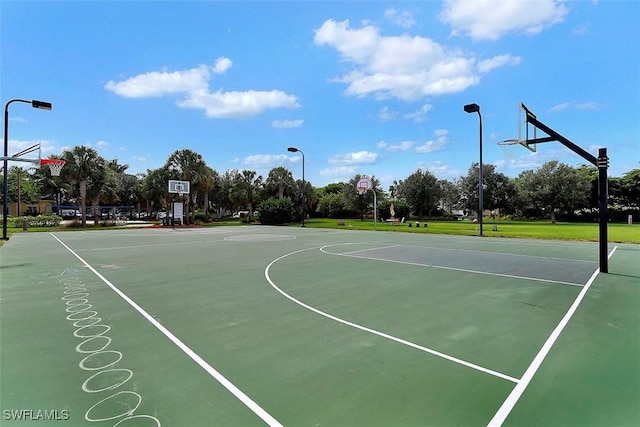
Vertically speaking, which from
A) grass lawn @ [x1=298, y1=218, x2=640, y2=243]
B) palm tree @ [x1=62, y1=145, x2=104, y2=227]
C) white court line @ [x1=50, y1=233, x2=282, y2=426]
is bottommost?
grass lawn @ [x1=298, y1=218, x2=640, y2=243]

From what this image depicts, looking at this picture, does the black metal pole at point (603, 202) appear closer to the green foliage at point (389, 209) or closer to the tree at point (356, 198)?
the green foliage at point (389, 209)

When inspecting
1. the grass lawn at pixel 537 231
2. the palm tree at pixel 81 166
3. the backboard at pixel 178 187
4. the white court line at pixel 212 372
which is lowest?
the grass lawn at pixel 537 231

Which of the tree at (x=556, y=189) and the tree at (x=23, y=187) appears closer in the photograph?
the tree at (x=556, y=189)

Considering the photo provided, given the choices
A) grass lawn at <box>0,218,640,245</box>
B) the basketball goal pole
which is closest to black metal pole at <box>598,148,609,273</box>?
the basketball goal pole

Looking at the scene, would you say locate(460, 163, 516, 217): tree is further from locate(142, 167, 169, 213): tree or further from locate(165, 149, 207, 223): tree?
locate(142, 167, 169, 213): tree

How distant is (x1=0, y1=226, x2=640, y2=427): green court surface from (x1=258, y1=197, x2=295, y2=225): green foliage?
32974mm

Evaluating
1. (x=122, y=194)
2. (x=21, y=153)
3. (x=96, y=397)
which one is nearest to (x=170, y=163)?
(x=21, y=153)

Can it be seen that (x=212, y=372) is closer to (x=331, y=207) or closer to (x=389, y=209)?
(x=389, y=209)

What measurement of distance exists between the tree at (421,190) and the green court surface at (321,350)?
45.3 meters

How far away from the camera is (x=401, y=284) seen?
853cm

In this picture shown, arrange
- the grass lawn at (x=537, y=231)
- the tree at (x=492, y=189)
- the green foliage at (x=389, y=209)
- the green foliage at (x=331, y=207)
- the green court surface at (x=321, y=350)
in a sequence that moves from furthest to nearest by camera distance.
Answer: the green foliage at (x=331, y=207), the tree at (x=492, y=189), the green foliage at (x=389, y=209), the grass lawn at (x=537, y=231), the green court surface at (x=321, y=350)

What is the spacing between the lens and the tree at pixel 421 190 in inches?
2115

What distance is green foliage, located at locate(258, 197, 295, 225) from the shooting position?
42.3 metres

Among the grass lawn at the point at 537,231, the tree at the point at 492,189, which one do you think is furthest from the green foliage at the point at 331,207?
the grass lawn at the point at 537,231
